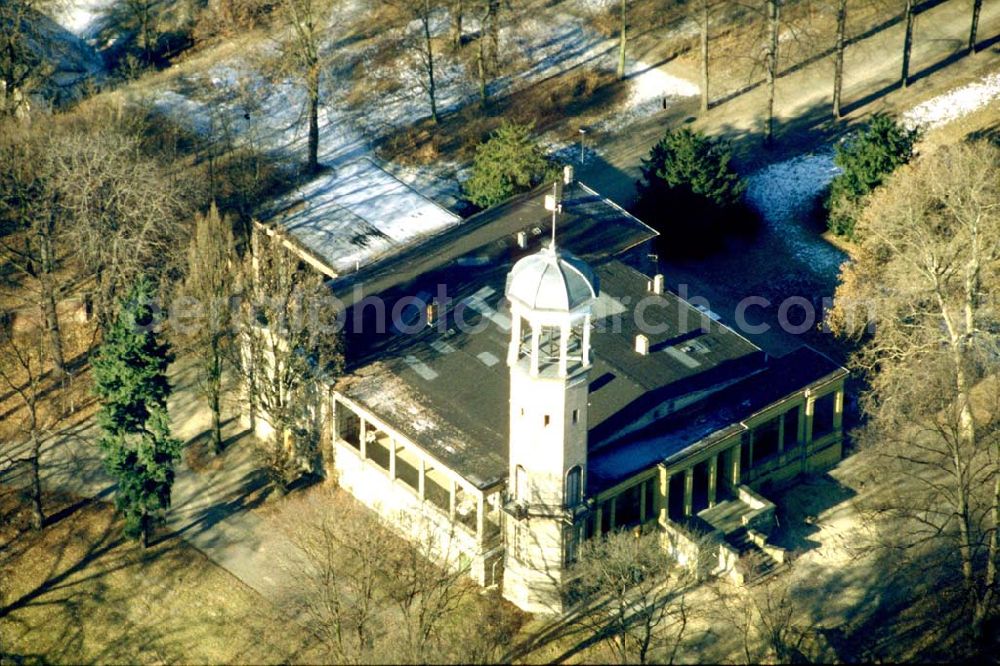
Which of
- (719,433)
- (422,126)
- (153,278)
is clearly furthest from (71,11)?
(719,433)

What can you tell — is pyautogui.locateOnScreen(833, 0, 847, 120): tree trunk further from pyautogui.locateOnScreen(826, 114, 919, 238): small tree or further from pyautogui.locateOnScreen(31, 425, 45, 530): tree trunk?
pyautogui.locateOnScreen(31, 425, 45, 530): tree trunk

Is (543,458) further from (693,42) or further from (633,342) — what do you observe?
(693,42)

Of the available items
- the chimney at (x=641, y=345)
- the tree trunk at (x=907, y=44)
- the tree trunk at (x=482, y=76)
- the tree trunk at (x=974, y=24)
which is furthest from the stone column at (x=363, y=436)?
the tree trunk at (x=974, y=24)

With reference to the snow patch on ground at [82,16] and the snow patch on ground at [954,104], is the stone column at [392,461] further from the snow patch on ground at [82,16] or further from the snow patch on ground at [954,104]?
the snow patch on ground at [82,16]

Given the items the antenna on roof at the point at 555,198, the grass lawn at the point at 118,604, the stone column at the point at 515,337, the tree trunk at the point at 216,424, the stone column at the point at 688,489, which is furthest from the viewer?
the antenna on roof at the point at 555,198

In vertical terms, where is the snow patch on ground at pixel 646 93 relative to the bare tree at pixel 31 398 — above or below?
above

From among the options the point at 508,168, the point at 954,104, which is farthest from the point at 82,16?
the point at 954,104
